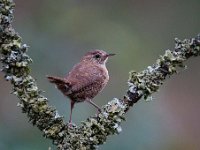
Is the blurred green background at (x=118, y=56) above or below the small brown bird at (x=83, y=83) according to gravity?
above

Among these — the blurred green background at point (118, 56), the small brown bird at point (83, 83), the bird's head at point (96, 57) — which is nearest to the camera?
the small brown bird at point (83, 83)

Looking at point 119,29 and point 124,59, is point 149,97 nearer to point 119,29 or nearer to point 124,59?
point 124,59

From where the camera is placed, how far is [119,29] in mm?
5383

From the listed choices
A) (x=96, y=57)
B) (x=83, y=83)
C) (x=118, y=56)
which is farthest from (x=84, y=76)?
(x=118, y=56)

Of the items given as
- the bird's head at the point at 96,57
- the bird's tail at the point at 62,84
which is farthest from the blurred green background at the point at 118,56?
the bird's tail at the point at 62,84

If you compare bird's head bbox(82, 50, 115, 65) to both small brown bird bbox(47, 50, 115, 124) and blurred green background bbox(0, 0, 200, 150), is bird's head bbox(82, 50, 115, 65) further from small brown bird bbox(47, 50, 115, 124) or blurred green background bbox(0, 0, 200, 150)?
blurred green background bbox(0, 0, 200, 150)

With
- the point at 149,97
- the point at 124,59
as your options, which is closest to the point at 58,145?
the point at 149,97

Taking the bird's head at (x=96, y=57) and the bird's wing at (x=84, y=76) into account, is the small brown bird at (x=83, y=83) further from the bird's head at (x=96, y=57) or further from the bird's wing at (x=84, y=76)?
the bird's head at (x=96, y=57)

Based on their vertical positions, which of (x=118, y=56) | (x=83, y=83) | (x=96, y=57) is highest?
(x=118, y=56)

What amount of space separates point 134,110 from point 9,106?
0.81m

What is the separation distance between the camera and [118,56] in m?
4.93

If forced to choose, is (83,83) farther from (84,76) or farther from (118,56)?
(118,56)

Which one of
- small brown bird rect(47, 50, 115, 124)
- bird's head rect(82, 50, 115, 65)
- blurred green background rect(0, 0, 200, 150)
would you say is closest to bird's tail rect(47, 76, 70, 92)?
small brown bird rect(47, 50, 115, 124)

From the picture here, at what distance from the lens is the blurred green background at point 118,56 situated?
3582mm
